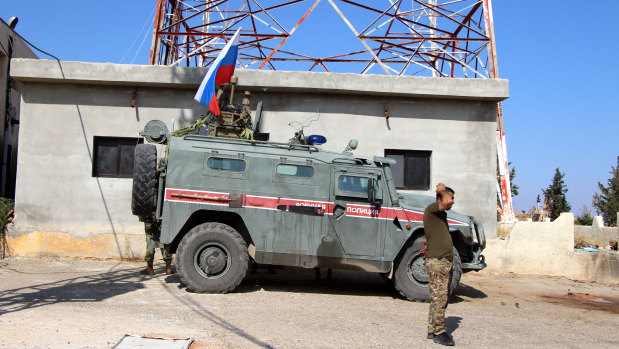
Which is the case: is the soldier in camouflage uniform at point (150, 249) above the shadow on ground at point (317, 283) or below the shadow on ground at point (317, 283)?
above

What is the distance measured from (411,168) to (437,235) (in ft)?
18.8

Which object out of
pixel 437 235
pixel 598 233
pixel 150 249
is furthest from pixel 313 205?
pixel 598 233

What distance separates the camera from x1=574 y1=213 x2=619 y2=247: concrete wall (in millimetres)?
17344

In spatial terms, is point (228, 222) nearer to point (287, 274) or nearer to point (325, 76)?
point (287, 274)

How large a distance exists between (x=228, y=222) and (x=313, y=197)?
4.83 ft

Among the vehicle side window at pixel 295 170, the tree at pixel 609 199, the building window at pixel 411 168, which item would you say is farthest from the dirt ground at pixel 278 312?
the tree at pixel 609 199

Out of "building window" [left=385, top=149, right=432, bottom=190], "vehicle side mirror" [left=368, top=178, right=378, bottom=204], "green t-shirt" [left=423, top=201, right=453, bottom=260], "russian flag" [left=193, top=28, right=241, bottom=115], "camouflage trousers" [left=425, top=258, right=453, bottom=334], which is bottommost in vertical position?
"camouflage trousers" [left=425, top=258, right=453, bottom=334]

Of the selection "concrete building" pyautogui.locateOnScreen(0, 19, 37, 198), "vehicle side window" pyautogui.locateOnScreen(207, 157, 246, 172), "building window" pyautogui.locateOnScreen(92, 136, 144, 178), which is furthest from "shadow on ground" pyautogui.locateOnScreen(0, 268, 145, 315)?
"concrete building" pyautogui.locateOnScreen(0, 19, 37, 198)

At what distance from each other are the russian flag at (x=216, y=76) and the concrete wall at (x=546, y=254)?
6735 millimetres

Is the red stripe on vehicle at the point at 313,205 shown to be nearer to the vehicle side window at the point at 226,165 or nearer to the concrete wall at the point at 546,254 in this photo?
the vehicle side window at the point at 226,165

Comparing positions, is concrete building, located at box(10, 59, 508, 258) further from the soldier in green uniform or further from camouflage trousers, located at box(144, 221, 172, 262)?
the soldier in green uniform

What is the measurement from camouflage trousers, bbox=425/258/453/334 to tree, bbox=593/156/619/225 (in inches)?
1381

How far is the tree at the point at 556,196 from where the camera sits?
124 ft

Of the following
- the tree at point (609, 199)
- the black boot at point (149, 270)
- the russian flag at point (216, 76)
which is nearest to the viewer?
the black boot at point (149, 270)
